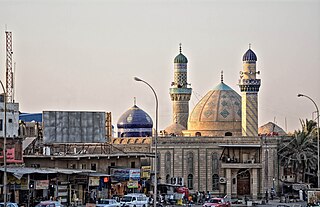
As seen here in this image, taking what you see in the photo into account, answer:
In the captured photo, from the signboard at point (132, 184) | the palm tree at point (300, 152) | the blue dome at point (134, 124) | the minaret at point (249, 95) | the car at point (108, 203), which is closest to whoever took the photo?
the car at point (108, 203)

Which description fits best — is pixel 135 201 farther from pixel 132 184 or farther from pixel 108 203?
pixel 132 184

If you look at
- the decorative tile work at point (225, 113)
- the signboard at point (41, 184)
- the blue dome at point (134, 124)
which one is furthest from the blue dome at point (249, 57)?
the signboard at point (41, 184)

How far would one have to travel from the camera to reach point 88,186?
66.6 m

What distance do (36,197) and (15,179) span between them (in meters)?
3.30

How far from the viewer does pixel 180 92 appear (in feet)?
339

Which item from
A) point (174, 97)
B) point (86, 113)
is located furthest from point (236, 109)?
point (86, 113)

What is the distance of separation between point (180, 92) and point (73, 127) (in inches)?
1171

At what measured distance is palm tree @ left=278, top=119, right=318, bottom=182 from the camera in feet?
271

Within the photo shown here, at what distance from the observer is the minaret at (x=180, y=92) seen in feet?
339

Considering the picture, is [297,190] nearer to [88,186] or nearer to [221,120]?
[221,120]

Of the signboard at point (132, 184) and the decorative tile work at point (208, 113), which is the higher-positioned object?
the decorative tile work at point (208, 113)

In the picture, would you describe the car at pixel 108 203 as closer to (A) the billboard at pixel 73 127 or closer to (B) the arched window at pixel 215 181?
(A) the billboard at pixel 73 127

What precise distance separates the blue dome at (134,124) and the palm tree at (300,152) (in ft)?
83.2

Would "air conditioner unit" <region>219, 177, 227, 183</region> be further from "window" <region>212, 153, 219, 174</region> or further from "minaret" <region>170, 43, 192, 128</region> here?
"minaret" <region>170, 43, 192, 128</region>
